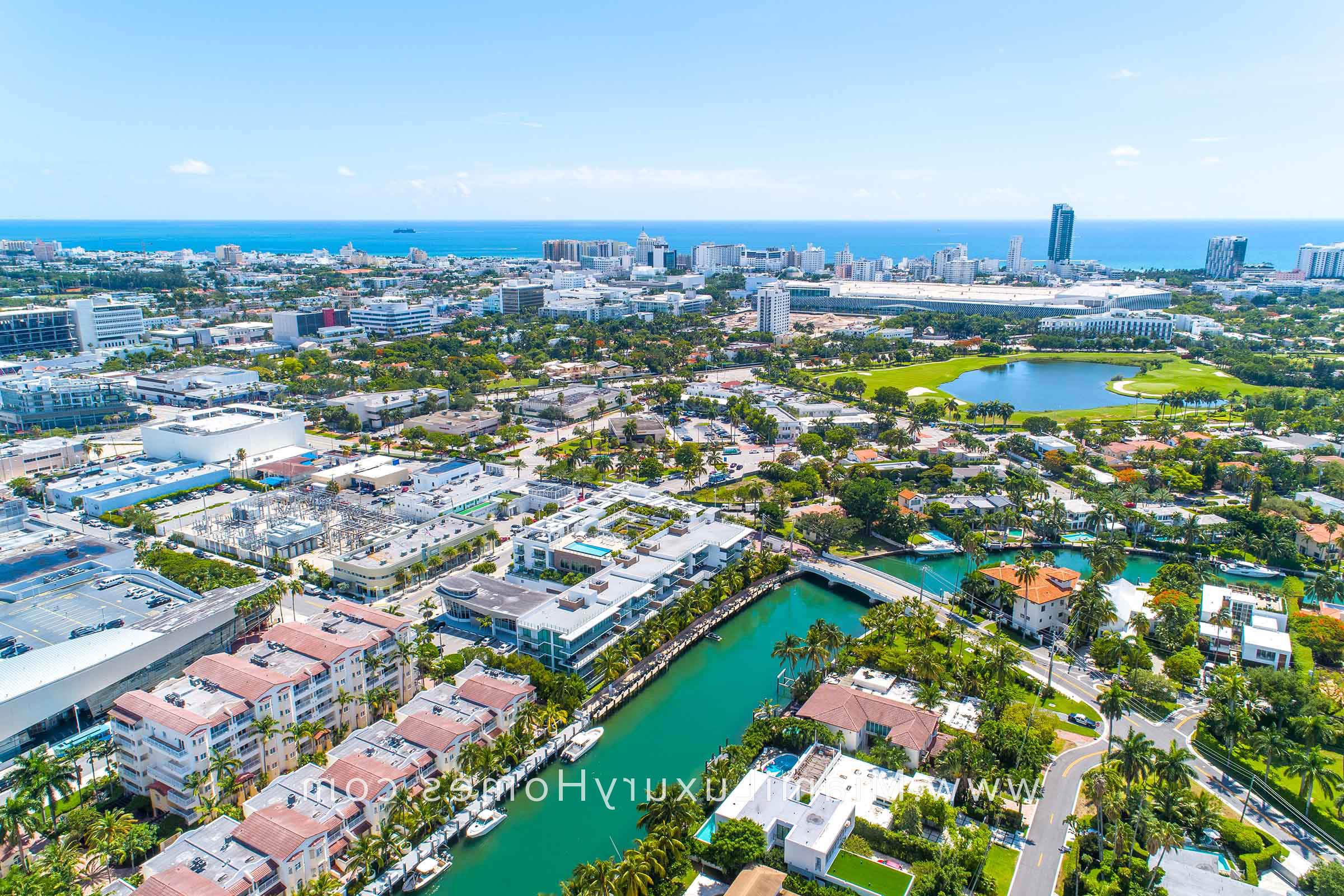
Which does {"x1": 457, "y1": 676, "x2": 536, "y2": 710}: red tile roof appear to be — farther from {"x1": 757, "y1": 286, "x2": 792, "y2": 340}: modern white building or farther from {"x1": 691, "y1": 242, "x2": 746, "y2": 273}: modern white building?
{"x1": 691, "y1": 242, "x2": 746, "y2": 273}: modern white building

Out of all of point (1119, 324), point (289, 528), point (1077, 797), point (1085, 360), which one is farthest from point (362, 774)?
point (1119, 324)

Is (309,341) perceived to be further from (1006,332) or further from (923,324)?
(1006,332)

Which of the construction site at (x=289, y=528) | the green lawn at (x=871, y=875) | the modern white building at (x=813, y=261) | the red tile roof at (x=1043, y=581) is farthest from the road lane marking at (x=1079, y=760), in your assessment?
the modern white building at (x=813, y=261)

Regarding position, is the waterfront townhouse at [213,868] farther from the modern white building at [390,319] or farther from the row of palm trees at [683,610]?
the modern white building at [390,319]

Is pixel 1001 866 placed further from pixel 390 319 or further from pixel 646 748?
pixel 390 319

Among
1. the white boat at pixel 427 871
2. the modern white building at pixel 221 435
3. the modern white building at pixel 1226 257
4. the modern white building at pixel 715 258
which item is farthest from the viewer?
the modern white building at pixel 715 258

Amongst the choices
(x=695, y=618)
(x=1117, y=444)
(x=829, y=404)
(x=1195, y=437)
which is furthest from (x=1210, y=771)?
(x=829, y=404)

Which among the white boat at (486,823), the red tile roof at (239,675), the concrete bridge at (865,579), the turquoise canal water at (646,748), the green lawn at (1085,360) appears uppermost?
the green lawn at (1085,360)
